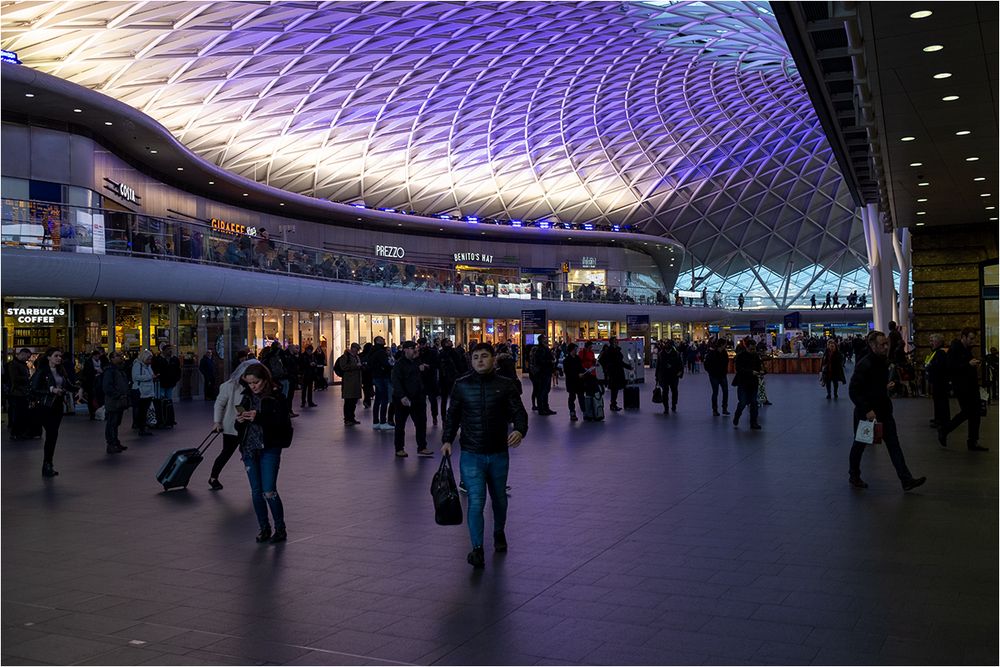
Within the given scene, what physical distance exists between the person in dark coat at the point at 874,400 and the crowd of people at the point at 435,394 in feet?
0.05

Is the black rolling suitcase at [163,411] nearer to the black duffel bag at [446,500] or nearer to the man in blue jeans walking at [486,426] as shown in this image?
the man in blue jeans walking at [486,426]

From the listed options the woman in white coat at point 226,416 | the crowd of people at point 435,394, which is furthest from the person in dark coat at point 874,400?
the woman in white coat at point 226,416

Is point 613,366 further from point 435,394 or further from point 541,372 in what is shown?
point 435,394

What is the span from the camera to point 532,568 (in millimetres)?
7113

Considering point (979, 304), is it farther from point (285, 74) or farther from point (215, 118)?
point (215, 118)

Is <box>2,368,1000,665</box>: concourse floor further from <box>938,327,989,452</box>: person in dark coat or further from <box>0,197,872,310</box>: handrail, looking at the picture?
<box>0,197,872,310</box>: handrail

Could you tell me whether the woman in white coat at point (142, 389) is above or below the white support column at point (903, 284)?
below

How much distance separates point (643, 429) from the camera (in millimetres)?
17891

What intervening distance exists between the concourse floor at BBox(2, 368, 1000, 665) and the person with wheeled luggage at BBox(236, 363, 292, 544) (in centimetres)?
23

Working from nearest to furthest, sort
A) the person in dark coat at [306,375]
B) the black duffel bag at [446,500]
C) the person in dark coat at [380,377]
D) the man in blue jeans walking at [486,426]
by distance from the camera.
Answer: the black duffel bag at [446,500] → the man in blue jeans walking at [486,426] → the person in dark coat at [380,377] → the person in dark coat at [306,375]

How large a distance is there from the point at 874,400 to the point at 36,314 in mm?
21046

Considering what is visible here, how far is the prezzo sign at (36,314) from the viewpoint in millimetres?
23984

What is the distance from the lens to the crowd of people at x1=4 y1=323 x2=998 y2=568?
771 centimetres

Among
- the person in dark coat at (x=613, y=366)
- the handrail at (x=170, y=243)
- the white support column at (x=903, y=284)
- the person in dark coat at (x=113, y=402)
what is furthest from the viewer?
the white support column at (x=903, y=284)
